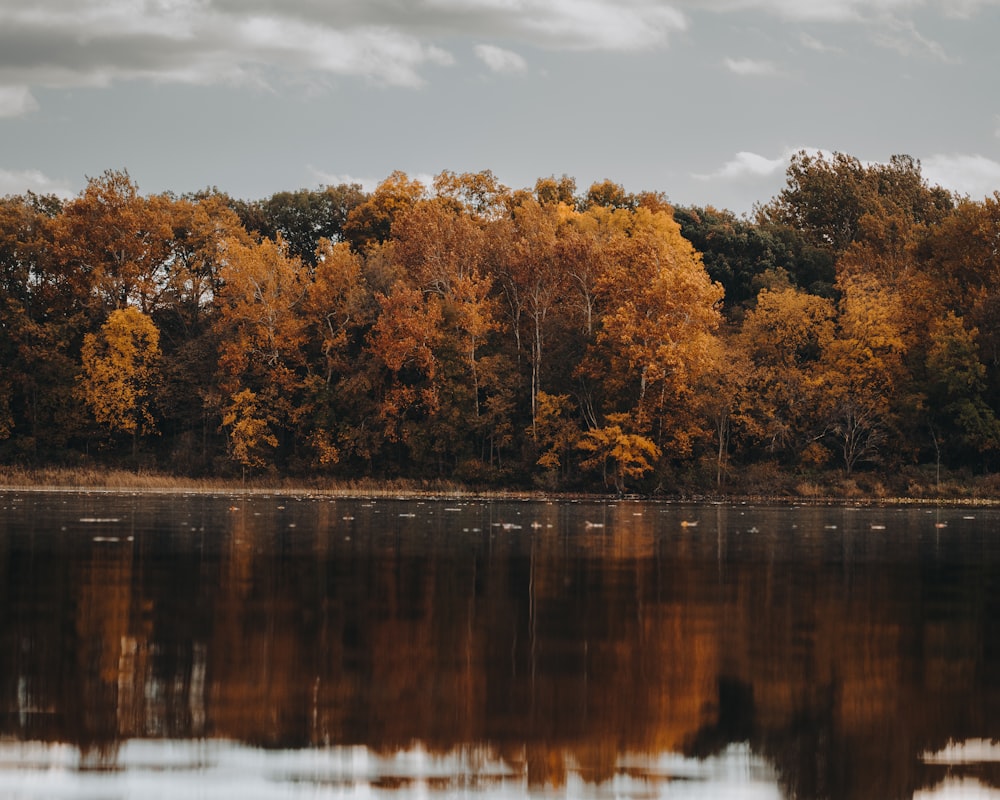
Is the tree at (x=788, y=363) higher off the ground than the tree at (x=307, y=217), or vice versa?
the tree at (x=307, y=217)

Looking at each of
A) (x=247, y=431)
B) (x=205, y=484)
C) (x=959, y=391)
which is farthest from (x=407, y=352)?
(x=959, y=391)

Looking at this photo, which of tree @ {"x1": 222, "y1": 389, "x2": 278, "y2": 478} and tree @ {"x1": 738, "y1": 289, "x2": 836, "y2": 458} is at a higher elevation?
tree @ {"x1": 738, "y1": 289, "x2": 836, "y2": 458}

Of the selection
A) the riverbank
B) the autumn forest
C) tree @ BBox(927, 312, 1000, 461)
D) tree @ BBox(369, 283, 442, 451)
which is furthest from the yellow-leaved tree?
tree @ BBox(927, 312, 1000, 461)

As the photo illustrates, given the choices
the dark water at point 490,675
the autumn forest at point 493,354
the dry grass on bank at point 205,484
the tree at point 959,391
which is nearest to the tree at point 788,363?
the autumn forest at point 493,354

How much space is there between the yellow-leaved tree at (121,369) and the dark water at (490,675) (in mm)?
59454

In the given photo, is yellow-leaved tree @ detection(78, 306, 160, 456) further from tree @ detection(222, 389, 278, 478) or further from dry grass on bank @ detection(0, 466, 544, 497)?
tree @ detection(222, 389, 278, 478)

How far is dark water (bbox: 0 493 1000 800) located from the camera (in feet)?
34.1

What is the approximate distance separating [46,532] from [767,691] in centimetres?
2550

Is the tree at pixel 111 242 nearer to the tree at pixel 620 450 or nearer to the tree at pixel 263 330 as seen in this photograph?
the tree at pixel 263 330

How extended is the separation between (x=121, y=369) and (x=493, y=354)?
25031mm

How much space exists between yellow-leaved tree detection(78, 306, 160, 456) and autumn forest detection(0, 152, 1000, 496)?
0.62ft

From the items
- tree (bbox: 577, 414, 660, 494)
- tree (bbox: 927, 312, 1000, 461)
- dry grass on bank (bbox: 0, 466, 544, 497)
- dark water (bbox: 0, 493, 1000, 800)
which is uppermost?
tree (bbox: 927, 312, 1000, 461)

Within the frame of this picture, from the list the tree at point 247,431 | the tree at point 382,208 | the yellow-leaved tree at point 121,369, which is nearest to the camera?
the tree at point 247,431

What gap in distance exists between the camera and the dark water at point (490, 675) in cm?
1040
